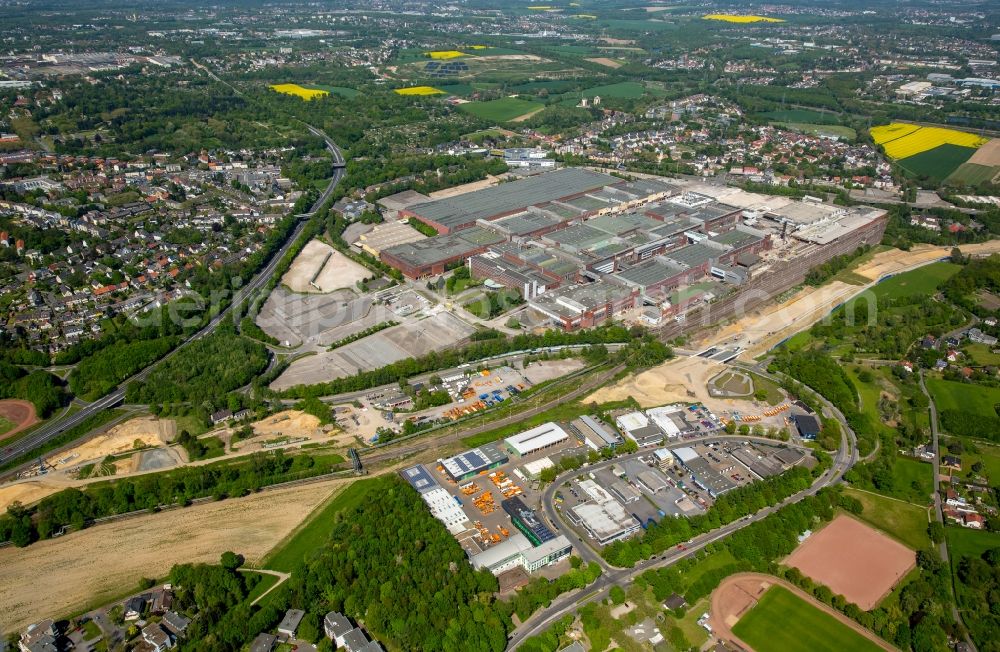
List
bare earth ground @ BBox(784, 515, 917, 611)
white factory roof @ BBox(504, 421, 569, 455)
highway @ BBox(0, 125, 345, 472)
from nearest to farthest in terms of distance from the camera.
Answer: bare earth ground @ BBox(784, 515, 917, 611), white factory roof @ BBox(504, 421, 569, 455), highway @ BBox(0, 125, 345, 472)

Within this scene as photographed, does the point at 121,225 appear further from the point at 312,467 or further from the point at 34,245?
the point at 312,467

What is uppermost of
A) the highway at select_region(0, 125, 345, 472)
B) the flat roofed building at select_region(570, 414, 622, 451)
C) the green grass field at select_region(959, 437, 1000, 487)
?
the highway at select_region(0, 125, 345, 472)

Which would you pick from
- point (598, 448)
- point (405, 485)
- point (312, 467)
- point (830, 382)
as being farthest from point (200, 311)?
point (830, 382)

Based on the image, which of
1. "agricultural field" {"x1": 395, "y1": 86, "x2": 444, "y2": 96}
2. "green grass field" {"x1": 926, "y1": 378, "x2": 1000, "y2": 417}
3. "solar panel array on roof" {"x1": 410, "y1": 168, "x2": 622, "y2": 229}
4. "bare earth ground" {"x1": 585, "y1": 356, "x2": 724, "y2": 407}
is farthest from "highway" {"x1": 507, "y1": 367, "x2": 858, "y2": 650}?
"agricultural field" {"x1": 395, "y1": 86, "x2": 444, "y2": 96}

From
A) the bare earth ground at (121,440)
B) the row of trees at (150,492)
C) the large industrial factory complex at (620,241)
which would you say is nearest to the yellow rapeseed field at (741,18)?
the large industrial factory complex at (620,241)

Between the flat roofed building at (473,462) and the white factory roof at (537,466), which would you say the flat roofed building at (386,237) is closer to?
the flat roofed building at (473,462)

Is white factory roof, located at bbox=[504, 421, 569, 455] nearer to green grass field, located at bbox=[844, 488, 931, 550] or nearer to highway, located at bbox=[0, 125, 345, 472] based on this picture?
green grass field, located at bbox=[844, 488, 931, 550]
